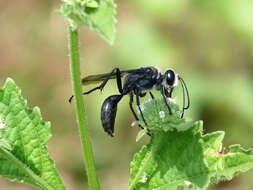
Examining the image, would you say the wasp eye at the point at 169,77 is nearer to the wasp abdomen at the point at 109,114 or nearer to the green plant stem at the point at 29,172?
the wasp abdomen at the point at 109,114

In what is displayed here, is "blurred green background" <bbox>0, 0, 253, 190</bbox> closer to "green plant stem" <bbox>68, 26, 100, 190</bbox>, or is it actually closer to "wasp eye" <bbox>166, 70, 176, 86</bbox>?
"wasp eye" <bbox>166, 70, 176, 86</bbox>

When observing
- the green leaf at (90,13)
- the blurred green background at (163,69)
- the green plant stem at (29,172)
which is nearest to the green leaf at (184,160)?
the green plant stem at (29,172)

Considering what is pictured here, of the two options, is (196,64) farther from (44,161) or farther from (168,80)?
(44,161)

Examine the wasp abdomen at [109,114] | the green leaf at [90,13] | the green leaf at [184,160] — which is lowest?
the green leaf at [184,160]

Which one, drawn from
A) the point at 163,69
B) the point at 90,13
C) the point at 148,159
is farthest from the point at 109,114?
the point at 163,69

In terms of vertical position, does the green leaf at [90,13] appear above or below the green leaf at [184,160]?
above

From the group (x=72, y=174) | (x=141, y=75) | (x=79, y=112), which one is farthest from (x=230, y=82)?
(x=79, y=112)
